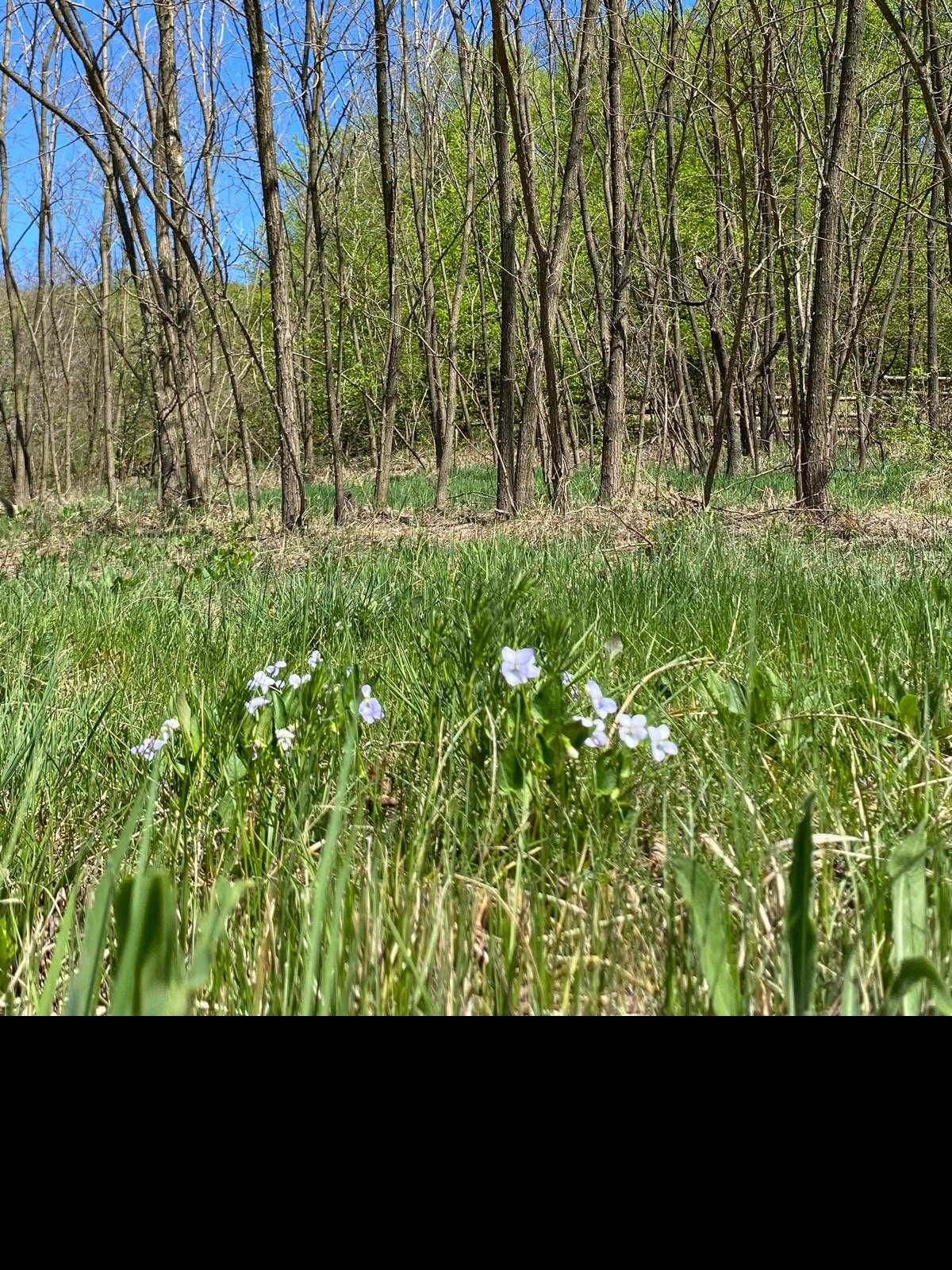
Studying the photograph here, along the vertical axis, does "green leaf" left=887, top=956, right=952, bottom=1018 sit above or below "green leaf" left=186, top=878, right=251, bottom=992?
below

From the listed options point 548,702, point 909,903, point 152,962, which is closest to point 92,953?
point 152,962

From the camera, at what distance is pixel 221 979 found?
3.30 feet

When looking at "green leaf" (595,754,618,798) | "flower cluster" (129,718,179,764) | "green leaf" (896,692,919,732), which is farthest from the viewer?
→ "green leaf" (896,692,919,732)

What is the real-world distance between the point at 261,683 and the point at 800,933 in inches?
47.1

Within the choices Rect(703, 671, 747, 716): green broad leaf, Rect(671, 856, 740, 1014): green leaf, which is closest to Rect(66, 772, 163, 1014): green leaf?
Rect(671, 856, 740, 1014): green leaf

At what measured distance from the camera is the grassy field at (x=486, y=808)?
85 centimetres

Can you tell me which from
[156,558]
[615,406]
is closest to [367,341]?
[615,406]

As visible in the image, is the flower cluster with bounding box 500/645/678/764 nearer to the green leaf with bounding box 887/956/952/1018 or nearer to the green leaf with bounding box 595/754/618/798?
the green leaf with bounding box 595/754/618/798

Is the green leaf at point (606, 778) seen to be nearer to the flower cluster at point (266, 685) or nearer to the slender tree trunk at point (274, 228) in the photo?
the flower cluster at point (266, 685)

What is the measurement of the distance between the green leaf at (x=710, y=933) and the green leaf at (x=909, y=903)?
15 centimetres

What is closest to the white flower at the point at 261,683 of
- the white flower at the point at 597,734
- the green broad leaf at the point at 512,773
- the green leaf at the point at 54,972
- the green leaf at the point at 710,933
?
the green broad leaf at the point at 512,773

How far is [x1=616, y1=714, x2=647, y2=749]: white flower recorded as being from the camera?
1.26 metres
